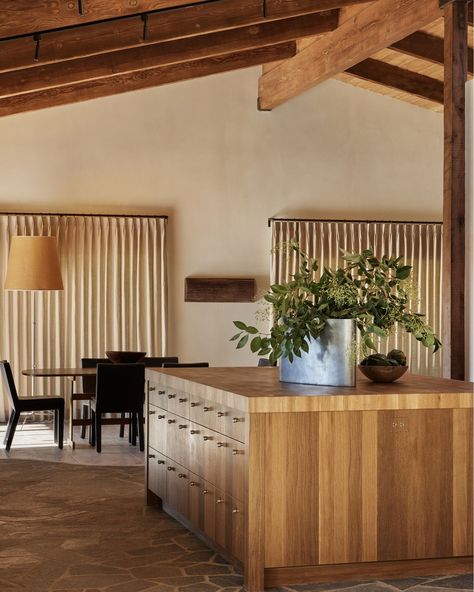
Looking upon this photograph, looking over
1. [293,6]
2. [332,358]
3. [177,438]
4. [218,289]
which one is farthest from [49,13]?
[218,289]

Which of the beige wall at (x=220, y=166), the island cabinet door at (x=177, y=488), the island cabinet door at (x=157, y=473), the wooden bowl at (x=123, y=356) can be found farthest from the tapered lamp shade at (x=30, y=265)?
the island cabinet door at (x=177, y=488)

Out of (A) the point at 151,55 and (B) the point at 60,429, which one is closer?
(B) the point at 60,429

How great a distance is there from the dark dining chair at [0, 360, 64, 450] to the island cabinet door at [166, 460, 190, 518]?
11.0 ft

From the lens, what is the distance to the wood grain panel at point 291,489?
411 centimetres

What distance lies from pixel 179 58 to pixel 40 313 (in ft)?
11.6

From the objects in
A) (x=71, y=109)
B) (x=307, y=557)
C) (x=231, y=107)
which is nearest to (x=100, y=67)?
(x=71, y=109)

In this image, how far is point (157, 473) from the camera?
5.78 meters

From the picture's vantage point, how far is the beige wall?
36.7 ft

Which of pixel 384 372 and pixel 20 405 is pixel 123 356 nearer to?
pixel 20 405

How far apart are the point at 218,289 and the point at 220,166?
152 cm

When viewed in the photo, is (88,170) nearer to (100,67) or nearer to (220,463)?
(100,67)

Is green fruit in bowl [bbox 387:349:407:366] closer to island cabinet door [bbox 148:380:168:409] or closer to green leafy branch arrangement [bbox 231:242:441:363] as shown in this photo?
green leafy branch arrangement [bbox 231:242:441:363]

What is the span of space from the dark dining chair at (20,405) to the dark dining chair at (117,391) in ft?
1.29

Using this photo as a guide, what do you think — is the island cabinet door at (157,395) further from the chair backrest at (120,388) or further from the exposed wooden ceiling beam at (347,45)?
the exposed wooden ceiling beam at (347,45)
